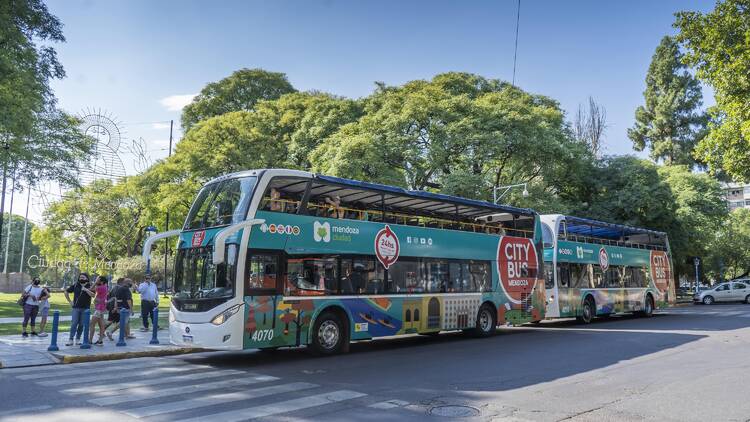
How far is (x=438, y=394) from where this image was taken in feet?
26.8

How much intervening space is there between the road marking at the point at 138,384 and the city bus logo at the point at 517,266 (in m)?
10.3

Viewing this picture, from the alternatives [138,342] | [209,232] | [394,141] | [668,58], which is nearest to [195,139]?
[394,141]

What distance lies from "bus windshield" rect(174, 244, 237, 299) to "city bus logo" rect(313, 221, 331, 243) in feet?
6.94

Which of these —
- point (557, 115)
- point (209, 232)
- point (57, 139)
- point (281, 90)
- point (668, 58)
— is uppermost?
point (668, 58)

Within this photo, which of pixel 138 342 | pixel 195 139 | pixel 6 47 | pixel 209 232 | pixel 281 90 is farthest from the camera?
pixel 281 90

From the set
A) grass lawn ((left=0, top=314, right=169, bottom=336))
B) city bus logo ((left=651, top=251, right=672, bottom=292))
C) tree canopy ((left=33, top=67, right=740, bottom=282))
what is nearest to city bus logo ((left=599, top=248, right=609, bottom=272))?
city bus logo ((left=651, top=251, right=672, bottom=292))

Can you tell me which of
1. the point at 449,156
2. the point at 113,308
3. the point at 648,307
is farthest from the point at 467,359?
the point at 449,156

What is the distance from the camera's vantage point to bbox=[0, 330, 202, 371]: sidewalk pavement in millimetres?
11602

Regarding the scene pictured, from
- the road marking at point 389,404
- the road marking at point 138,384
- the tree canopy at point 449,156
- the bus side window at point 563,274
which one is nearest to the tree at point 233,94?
the tree canopy at point 449,156

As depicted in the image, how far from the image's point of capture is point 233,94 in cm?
4644

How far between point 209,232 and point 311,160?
2067 centimetres

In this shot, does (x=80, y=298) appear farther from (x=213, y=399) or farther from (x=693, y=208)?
(x=693, y=208)

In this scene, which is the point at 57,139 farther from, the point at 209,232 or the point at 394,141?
the point at 209,232

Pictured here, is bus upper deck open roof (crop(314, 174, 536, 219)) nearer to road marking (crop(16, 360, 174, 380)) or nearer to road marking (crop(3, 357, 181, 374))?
road marking (crop(16, 360, 174, 380))
